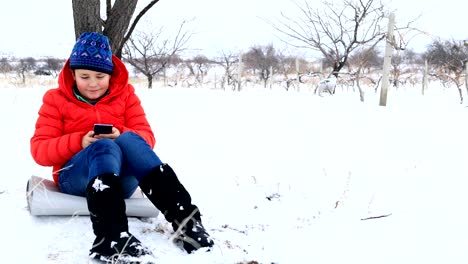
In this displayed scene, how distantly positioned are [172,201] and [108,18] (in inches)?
64.8

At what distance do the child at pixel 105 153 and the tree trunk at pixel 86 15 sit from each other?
71cm

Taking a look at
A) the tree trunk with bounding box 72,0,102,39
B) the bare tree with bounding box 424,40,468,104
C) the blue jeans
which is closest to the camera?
the blue jeans

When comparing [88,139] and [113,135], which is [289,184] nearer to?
[113,135]

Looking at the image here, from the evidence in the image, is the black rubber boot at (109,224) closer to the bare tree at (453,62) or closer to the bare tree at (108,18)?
the bare tree at (108,18)

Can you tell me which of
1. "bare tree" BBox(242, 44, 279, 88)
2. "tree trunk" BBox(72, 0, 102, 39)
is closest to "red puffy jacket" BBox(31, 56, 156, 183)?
"tree trunk" BBox(72, 0, 102, 39)

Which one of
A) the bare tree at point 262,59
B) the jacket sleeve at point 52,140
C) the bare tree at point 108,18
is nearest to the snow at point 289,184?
the jacket sleeve at point 52,140

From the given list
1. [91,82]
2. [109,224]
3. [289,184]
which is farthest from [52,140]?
[289,184]

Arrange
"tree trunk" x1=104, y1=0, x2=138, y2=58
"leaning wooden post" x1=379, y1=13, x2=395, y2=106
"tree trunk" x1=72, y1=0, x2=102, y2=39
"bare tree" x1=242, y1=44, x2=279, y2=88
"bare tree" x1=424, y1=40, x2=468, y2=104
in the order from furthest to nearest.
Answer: "bare tree" x1=242, y1=44, x2=279, y2=88 < "bare tree" x1=424, y1=40, x2=468, y2=104 < "leaning wooden post" x1=379, y1=13, x2=395, y2=106 < "tree trunk" x1=104, y1=0, x2=138, y2=58 < "tree trunk" x1=72, y1=0, x2=102, y2=39

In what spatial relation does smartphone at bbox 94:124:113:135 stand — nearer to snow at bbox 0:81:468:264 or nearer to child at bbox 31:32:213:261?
child at bbox 31:32:213:261

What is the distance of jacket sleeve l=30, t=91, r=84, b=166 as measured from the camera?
184 cm

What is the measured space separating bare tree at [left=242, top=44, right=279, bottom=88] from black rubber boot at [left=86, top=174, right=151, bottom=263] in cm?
2338

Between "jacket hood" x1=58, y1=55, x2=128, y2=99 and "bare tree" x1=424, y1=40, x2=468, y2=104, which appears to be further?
"bare tree" x1=424, y1=40, x2=468, y2=104

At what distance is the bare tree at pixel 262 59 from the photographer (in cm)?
2505

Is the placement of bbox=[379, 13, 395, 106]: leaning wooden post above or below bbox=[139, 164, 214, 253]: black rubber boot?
above
